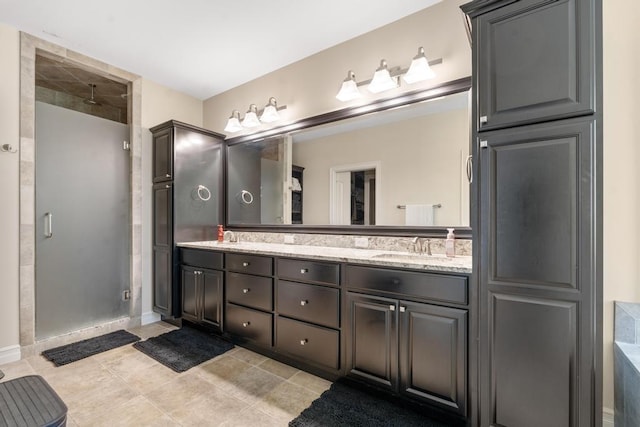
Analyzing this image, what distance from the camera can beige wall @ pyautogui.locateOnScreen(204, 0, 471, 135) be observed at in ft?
6.69

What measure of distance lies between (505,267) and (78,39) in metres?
3.67

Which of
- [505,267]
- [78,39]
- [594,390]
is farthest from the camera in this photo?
[78,39]

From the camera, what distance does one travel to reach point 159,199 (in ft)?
10.3

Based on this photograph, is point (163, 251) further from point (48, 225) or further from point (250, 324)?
point (250, 324)

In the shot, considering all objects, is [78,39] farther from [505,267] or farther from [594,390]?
[594,390]

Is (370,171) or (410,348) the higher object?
(370,171)

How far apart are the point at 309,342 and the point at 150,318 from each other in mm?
2180

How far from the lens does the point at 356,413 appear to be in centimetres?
166

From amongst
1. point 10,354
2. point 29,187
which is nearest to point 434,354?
point 10,354

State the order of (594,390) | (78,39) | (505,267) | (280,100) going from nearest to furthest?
1. (594,390)
2. (505,267)
3. (78,39)
4. (280,100)

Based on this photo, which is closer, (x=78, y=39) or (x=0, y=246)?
(x=0, y=246)

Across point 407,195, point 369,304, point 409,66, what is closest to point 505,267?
point 369,304

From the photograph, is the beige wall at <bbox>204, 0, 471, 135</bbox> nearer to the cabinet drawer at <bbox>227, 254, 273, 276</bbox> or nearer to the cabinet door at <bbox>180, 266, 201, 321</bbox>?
the cabinet drawer at <bbox>227, 254, 273, 276</bbox>

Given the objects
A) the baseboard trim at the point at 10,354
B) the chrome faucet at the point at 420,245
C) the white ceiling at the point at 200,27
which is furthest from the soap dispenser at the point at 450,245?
the baseboard trim at the point at 10,354
